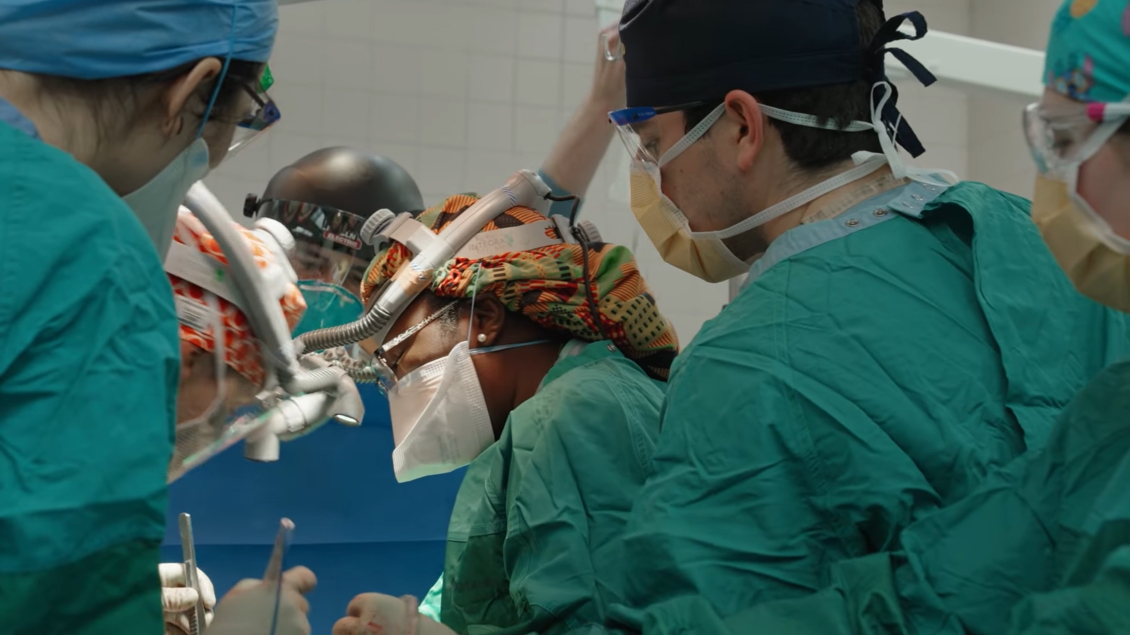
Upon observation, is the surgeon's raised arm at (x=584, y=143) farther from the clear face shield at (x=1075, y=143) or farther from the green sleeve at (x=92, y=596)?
the green sleeve at (x=92, y=596)

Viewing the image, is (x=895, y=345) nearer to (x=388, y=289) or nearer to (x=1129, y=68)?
(x=1129, y=68)

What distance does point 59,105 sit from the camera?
4.00ft

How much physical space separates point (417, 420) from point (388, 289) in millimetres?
256

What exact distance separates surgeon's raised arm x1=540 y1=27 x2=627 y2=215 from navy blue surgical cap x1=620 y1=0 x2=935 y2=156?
730mm

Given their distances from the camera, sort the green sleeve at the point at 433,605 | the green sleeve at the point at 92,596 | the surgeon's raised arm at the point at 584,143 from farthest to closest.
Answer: the green sleeve at the point at 433,605 → the surgeon's raised arm at the point at 584,143 → the green sleeve at the point at 92,596

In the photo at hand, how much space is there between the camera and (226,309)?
5.82 ft

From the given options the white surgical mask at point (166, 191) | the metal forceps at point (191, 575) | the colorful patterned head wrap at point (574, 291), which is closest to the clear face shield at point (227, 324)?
the metal forceps at point (191, 575)

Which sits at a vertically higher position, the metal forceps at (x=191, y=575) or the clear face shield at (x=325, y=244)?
the clear face shield at (x=325, y=244)

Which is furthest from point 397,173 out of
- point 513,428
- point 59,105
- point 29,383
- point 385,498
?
point 29,383

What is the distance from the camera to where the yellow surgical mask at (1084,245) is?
1054mm

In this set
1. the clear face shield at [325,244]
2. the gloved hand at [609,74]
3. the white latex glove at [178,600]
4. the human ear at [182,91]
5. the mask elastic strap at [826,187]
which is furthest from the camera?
the clear face shield at [325,244]

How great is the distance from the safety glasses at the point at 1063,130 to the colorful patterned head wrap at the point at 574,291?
41.0 inches

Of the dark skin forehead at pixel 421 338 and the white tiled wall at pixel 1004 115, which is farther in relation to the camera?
the white tiled wall at pixel 1004 115

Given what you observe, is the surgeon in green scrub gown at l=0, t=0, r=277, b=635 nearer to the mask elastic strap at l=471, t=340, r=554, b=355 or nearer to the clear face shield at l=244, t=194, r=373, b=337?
the mask elastic strap at l=471, t=340, r=554, b=355
